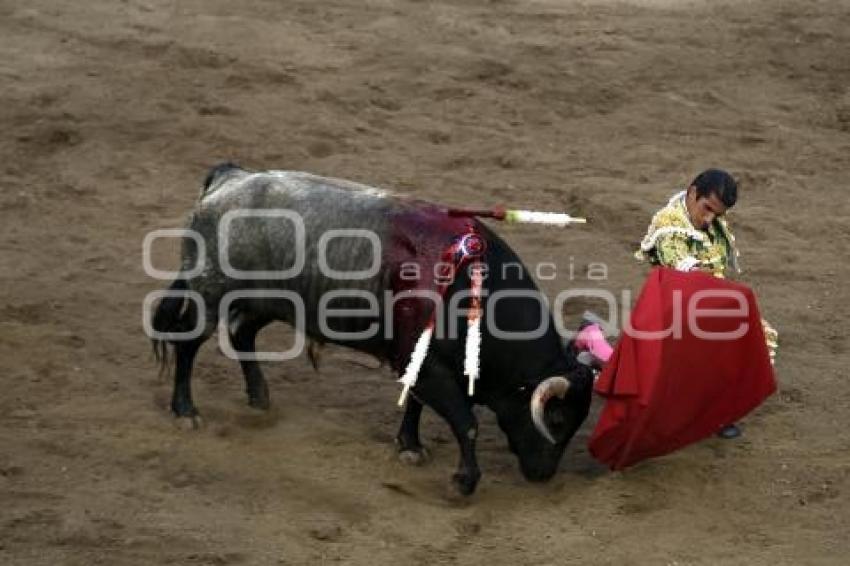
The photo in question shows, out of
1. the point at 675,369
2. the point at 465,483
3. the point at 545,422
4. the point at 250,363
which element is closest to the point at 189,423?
the point at 250,363

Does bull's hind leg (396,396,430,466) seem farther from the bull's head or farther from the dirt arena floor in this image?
the bull's head

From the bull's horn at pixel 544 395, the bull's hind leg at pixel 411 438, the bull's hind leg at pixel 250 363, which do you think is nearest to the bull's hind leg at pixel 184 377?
the bull's hind leg at pixel 250 363

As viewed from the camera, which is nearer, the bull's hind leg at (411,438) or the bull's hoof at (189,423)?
the bull's hind leg at (411,438)

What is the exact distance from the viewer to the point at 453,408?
20.1ft

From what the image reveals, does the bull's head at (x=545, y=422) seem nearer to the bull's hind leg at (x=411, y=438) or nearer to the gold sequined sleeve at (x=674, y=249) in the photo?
the bull's hind leg at (x=411, y=438)

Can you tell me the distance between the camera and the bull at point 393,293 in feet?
20.1

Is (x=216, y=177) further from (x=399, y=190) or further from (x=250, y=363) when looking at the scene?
(x=399, y=190)

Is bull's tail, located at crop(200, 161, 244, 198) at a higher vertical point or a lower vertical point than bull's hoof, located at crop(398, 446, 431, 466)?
higher

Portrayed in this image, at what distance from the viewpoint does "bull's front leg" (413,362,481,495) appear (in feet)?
20.1

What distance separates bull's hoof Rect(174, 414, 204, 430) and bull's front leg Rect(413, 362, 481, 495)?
1115 mm

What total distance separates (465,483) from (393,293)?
2.71 feet

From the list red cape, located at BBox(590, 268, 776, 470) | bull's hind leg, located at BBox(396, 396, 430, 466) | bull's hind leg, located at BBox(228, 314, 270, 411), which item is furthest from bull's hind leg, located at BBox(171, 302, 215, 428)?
red cape, located at BBox(590, 268, 776, 470)

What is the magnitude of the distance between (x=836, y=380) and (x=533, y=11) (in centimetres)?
602

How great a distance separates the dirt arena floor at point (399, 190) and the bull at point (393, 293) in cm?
32
